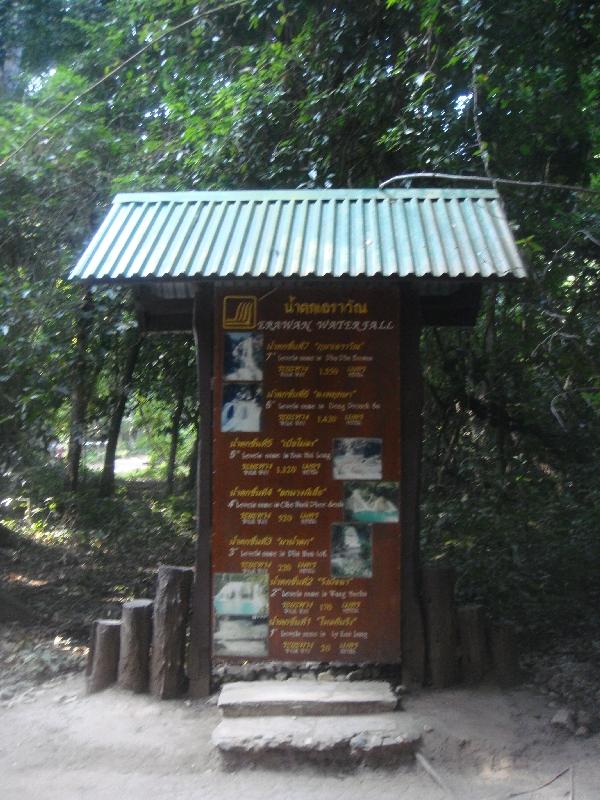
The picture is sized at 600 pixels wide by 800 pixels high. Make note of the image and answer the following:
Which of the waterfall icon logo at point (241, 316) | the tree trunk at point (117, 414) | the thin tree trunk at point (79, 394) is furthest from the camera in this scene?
the tree trunk at point (117, 414)

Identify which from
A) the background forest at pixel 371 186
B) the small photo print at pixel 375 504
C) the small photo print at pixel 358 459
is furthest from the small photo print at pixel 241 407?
the background forest at pixel 371 186

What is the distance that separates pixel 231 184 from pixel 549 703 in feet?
19.2

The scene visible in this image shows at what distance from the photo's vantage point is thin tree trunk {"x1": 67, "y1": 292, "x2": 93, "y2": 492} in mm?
8539

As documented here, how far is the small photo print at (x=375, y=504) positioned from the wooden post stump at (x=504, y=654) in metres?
1.05

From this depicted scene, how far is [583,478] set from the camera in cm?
963

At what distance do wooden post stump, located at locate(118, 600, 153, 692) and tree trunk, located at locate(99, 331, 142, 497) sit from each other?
415 centimetres

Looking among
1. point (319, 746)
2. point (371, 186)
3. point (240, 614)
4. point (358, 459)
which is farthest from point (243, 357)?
point (371, 186)

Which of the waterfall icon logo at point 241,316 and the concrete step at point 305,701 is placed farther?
the waterfall icon logo at point 241,316

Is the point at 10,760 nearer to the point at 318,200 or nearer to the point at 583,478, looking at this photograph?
the point at 318,200

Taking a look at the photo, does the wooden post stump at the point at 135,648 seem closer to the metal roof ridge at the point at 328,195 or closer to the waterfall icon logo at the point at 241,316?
the waterfall icon logo at the point at 241,316

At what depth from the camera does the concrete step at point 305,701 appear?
4.88m

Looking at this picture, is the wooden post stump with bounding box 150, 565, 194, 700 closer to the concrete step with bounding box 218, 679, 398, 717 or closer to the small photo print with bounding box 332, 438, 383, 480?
the concrete step with bounding box 218, 679, 398, 717

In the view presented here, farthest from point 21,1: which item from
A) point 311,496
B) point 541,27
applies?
point 311,496

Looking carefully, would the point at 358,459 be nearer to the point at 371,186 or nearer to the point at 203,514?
the point at 203,514
